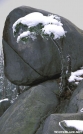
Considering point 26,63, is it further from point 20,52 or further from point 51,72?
point 51,72

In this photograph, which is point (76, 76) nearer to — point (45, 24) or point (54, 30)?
point (54, 30)

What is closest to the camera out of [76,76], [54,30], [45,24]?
[54,30]

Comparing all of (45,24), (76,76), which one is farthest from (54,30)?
(76,76)

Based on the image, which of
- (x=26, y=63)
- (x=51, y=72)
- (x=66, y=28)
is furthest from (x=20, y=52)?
(x=66, y=28)

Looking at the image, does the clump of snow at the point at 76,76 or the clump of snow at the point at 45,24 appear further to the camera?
the clump of snow at the point at 76,76

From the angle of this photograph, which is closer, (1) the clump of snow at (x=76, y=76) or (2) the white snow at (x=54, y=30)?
(2) the white snow at (x=54, y=30)

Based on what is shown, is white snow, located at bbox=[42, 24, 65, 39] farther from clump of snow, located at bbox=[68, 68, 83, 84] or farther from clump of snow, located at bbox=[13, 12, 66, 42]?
clump of snow, located at bbox=[68, 68, 83, 84]

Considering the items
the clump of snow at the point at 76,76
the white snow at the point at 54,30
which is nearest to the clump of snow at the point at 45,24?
the white snow at the point at 54,30

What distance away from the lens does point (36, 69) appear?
10859 millimetres

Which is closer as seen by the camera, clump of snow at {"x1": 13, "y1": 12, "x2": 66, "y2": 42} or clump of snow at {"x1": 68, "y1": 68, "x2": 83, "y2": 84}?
clump of snow at {"x1": 13, "y1": 12, "x2": 66, "y2": 42}

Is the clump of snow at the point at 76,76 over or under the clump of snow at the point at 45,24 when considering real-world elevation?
under

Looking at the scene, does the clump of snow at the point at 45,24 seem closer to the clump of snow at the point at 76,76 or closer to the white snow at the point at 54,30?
the white snow at the point at 54,30

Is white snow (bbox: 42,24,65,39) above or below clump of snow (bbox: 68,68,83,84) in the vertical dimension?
above

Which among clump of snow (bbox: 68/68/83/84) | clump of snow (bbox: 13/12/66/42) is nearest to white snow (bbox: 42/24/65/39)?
clump of snow (bbox: 13/12/66/42)
